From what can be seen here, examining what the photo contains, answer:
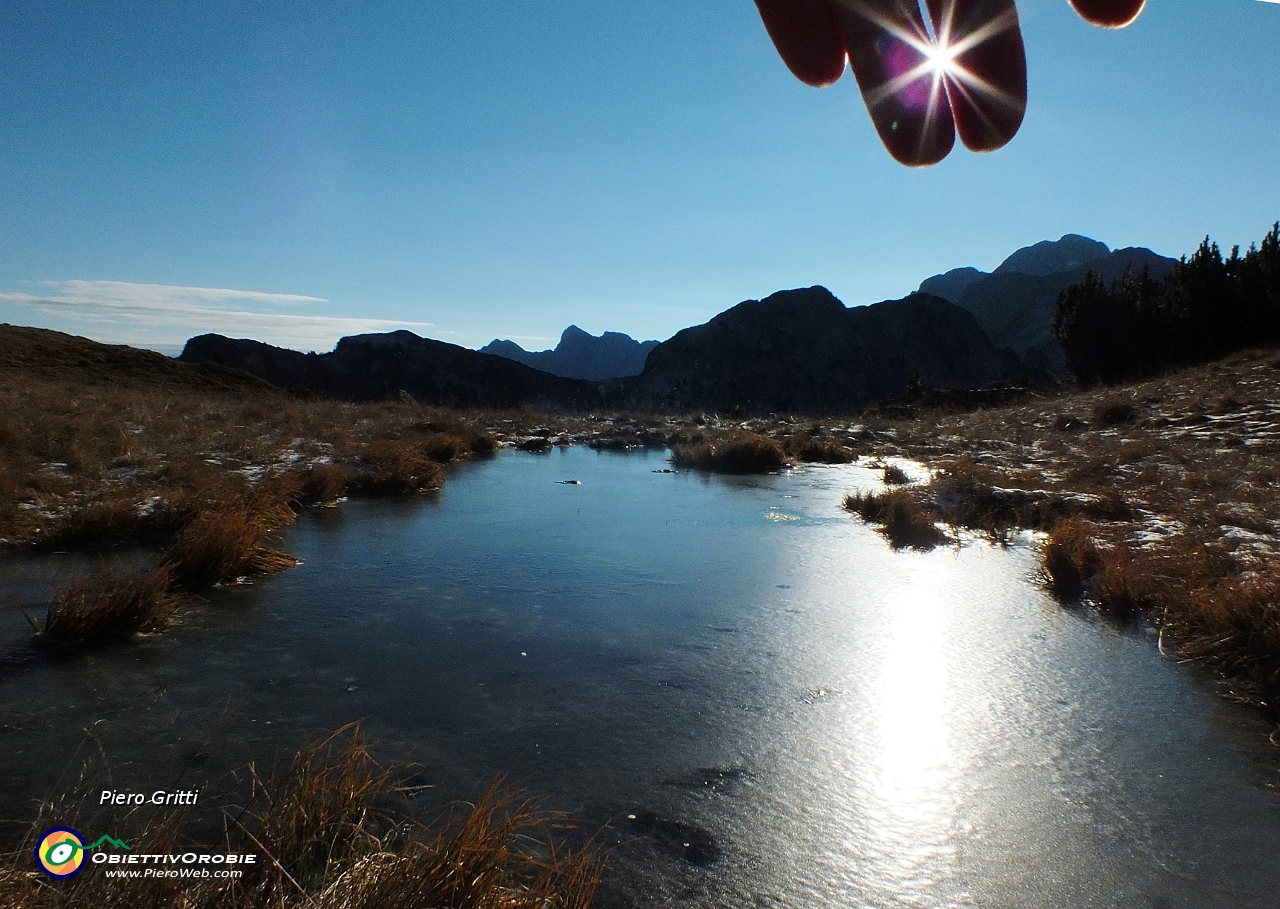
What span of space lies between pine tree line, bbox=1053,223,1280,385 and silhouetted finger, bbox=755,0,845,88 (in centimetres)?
2272

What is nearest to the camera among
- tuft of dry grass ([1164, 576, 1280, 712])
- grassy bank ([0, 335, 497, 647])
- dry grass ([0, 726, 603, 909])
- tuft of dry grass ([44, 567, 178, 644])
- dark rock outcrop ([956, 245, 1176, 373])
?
dry grass ([0, 726, 603, 909])

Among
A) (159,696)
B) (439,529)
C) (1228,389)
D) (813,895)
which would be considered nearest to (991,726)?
(813,895)

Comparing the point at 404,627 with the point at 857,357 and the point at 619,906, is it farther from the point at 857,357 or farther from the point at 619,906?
the point at 857,357

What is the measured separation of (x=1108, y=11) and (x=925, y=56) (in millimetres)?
166

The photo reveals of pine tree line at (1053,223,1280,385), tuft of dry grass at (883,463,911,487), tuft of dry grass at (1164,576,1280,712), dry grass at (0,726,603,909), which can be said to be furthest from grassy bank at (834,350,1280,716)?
pine tree line at (1053,223,1280,385)

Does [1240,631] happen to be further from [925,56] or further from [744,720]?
[925,56]

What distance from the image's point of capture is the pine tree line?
19578 millimetres

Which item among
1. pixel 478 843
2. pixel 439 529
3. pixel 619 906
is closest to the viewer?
pixel 478 843

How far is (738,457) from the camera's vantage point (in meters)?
13.8

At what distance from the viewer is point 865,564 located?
668 centimetres

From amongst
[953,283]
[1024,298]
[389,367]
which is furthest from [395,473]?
[953,283]

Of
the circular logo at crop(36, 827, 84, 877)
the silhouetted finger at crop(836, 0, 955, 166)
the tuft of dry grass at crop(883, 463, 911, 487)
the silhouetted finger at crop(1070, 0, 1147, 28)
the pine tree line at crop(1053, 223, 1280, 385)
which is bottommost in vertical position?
the circular logo at crop(36, 827, 84, 877)

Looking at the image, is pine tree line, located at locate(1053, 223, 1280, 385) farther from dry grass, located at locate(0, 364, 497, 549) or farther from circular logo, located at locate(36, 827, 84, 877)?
circular logo, located at locate(36, 827, 84, 877)

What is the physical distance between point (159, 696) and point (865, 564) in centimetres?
531
